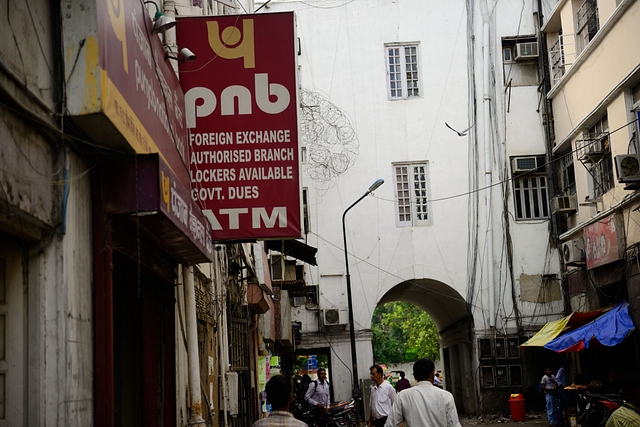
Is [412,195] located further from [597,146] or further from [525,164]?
[597,146]

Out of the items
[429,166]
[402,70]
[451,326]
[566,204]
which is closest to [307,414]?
[566,204]

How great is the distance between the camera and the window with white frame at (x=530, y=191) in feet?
82.8

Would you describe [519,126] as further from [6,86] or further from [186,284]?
[6,86]

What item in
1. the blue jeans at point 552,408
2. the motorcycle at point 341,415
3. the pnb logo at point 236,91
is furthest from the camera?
the blue jeans at point 552,408

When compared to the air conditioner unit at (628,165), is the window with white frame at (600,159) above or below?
above

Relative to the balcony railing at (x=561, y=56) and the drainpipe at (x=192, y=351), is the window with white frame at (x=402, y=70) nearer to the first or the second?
the balcony railing at (x=561, y=56)

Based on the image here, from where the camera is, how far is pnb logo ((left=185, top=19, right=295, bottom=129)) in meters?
8.27

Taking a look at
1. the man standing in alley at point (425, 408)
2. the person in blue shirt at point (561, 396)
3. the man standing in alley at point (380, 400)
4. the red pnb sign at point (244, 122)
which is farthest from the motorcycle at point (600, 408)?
the red pnb sign at point (244, 122)

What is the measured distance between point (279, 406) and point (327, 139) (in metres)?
21.3

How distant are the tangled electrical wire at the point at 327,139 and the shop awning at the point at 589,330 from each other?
385 inches

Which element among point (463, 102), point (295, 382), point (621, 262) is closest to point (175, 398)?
point (621, 262)

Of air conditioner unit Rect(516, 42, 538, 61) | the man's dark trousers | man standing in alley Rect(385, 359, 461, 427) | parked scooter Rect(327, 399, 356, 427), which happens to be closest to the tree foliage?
air conditioner unit Rect(516, 42, 538, 61)

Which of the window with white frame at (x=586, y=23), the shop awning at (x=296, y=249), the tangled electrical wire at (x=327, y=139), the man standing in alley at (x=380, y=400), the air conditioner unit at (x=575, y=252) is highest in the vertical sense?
the window with white frame at (x=586, y=23)

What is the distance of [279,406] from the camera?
204 inches
